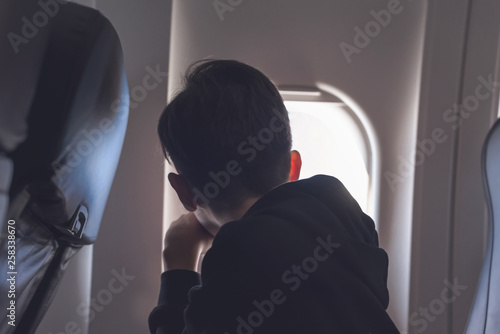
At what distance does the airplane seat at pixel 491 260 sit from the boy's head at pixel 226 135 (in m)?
0.53

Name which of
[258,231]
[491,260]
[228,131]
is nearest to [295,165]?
[228,131]

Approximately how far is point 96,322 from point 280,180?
769 mm

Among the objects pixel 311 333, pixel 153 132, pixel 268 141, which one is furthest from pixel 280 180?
pixel 153 132

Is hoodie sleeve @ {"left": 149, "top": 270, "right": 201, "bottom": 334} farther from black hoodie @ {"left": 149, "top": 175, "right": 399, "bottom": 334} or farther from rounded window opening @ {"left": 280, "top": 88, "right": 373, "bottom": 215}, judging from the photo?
rounded window opening @ {"left": 280, "top": 88, "right": 373, "bottom": 215}

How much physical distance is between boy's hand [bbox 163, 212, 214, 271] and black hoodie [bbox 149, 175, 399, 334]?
1.08 feet

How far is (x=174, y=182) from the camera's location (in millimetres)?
1059

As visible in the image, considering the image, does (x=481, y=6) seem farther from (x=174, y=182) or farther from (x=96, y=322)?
(x=96, y=322)

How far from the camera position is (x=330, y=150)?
1597 mm

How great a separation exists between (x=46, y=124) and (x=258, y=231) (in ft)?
1.36

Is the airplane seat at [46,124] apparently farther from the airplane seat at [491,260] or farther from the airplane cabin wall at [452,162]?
the airplane cabin wall at [452,162]

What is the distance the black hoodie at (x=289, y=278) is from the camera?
2.76 ft

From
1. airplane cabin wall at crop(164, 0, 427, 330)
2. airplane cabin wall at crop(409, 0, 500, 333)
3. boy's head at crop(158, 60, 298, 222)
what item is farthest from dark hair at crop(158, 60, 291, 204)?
airplane cabin wall at crop(409, 0, 500, 333)

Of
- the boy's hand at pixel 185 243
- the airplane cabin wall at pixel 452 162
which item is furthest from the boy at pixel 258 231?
the airplane cabin wall at pixel 452 162

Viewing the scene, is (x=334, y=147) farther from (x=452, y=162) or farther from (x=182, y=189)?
(x=182, y=189)
